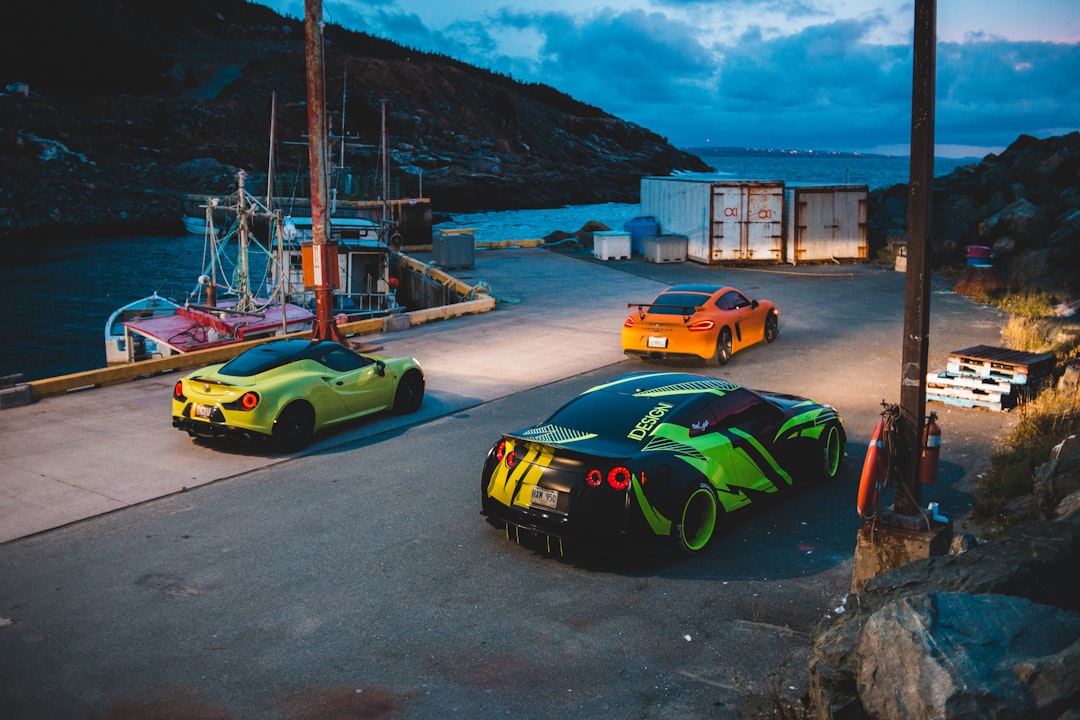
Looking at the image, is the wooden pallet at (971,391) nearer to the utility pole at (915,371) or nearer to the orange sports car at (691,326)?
the orange sports car at (691,326)

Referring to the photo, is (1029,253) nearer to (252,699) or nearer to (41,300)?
(252,699)

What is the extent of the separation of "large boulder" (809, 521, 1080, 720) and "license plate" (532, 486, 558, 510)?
8.64 ft

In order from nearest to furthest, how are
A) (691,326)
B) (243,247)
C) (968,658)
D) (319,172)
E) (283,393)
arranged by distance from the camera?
(968,658), (283,393), (691,326), (319,172), (243,247)

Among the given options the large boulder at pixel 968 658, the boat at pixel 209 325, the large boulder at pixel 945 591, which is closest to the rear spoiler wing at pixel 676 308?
the boat at pixel 209 325

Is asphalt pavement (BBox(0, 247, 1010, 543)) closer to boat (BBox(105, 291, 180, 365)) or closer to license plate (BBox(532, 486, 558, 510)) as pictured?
license plate (BBox(532, 486, 558, 510))

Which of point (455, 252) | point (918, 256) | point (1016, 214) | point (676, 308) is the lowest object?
point (676, 308)

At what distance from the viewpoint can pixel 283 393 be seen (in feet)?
40.6

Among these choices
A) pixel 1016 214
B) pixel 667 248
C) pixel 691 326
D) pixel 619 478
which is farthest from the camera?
pixel 667 248

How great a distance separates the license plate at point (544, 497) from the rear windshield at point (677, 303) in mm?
9499

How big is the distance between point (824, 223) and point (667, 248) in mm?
5572

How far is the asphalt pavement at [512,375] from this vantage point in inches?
453

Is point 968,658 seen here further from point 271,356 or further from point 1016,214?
point 1016,214

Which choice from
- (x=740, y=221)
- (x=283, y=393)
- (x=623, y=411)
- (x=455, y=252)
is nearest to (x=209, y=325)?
(x=283, y=393)

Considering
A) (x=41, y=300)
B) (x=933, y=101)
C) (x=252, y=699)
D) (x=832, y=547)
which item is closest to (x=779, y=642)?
(x=832, y=547)
